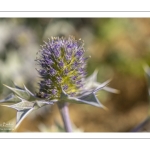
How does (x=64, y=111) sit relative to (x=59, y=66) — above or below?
below

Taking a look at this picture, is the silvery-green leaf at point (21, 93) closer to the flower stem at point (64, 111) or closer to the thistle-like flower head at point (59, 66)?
the thistle-like flower head at point (59, 66)

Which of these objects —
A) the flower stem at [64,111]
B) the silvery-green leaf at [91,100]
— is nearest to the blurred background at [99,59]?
the flower stem at [64,111]

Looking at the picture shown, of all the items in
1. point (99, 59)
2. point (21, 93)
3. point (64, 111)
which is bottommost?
point (64, 111)

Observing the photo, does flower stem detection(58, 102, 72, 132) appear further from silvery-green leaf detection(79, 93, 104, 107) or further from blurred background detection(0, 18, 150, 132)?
blurred background detection(0, 18, 150, 132)

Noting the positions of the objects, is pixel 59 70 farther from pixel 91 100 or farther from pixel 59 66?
pixel 91 100

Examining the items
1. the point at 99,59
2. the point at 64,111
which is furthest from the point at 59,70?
the point at 99,59

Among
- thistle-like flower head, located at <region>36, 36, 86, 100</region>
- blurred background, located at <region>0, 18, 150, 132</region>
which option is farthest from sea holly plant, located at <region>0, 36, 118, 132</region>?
blurred background, located at <region>0, 18, 150, 132</region>
